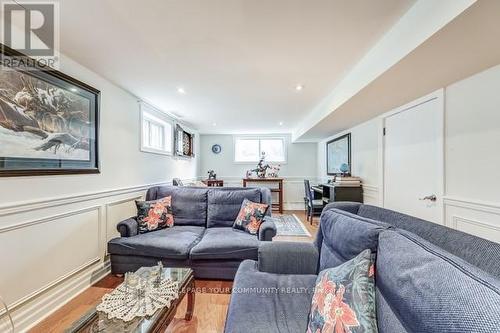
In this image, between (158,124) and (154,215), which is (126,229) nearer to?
(154,215)

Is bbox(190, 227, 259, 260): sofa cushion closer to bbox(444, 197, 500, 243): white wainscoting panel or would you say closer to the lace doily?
the lace doily

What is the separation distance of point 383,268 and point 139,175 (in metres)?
3.16

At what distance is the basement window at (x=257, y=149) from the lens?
6457 millimetres

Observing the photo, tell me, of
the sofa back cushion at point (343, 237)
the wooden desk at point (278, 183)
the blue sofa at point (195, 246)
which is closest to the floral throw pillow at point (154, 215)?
the blue sofa at point (195, 246)

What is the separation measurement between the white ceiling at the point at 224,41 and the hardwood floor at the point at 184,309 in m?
2.18

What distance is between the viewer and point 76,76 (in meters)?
2.14

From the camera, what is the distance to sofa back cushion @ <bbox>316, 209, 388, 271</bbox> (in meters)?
1.08

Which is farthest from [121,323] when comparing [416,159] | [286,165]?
[286,165]

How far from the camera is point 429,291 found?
2.19ft

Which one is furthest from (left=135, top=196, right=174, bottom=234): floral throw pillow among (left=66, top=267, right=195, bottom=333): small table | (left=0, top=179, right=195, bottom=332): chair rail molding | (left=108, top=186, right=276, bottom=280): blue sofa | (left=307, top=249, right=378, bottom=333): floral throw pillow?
(left=307, top=249, right=378, bottom=333): floral throw pillow

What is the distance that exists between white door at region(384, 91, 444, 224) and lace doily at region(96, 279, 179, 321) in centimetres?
247

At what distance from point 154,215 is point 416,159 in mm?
3133

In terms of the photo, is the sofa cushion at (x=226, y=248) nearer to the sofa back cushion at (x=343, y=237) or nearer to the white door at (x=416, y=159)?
the sofa back cushion at (x=343, y=237)

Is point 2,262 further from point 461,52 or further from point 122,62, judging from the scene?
point 461,52
